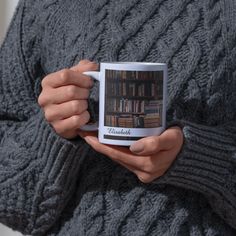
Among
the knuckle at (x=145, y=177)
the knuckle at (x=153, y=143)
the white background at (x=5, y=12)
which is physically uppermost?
the white background at (x=5, y=12)

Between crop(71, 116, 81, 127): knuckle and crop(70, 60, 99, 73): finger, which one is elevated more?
crop(70, 60, 99, 73): finger

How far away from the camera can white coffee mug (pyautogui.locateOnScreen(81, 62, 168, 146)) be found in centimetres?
96

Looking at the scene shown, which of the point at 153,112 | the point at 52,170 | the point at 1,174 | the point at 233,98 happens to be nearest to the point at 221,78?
the point at 233,98

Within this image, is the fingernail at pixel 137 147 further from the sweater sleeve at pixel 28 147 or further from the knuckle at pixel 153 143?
the sweater sleeve at pixel 28 147

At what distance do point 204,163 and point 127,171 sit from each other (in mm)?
141

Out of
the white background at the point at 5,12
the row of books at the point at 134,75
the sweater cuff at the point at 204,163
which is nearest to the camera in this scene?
the row of books at the point at 134,75

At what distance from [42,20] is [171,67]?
0.97 ft

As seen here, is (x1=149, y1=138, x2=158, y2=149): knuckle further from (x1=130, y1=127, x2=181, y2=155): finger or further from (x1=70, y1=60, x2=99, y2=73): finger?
(x1=70, y1=60, x2=99, y2=73): finger

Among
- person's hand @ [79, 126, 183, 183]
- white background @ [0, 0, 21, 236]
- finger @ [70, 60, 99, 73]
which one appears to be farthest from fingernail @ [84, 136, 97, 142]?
white background @ [0, 0, 21, 236]

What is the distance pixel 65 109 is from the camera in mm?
1013

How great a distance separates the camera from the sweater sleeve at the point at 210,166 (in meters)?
1.05

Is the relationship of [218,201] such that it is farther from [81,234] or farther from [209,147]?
[81,234]

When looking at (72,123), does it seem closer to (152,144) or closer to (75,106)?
(75,106)

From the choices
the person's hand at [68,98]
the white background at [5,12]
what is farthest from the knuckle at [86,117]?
the white background at [5,12]
